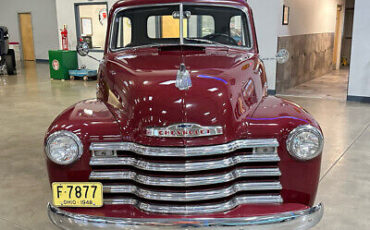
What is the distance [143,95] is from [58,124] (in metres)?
0.52

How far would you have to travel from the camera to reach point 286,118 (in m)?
2.13

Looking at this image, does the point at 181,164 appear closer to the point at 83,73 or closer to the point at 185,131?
the point at 185,131

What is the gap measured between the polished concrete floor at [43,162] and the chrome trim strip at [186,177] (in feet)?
3.28

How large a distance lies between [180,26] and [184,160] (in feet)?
4.22

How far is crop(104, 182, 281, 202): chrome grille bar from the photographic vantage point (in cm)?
198

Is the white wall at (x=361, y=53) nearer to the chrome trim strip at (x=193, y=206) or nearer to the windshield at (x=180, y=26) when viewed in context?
the windshield at (x=180, y=26)

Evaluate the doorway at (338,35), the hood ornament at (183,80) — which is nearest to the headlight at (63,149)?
the hood ornament at (183,80)

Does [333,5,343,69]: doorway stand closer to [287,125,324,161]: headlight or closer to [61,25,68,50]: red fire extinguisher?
[61,25,68,50]: red fire extinguisher

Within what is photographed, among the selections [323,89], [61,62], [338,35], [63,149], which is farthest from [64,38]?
[63,149]

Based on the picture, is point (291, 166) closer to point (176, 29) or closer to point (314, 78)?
point (176, 29)

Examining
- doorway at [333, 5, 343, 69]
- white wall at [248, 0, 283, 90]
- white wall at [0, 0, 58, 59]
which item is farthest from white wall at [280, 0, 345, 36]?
white wall at [0, 0, 58, 59]

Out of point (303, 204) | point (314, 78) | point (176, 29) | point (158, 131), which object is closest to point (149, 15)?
point (176, 29)

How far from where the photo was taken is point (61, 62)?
10.1 m

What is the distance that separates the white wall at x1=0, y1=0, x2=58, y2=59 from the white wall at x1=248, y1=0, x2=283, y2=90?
10325mm
